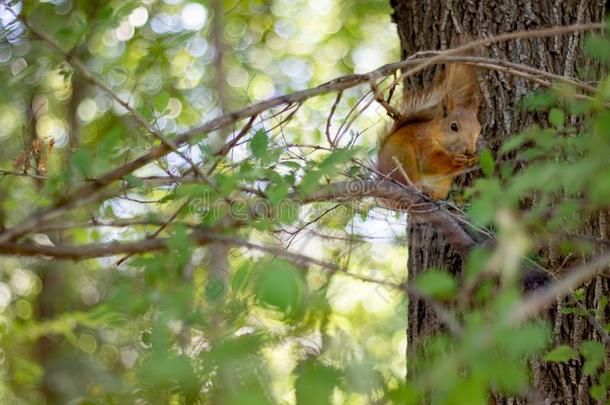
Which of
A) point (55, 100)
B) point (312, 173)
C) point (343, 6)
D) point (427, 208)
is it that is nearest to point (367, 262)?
point (427, 208)

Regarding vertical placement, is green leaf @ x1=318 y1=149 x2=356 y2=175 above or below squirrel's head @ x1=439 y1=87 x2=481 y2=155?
below

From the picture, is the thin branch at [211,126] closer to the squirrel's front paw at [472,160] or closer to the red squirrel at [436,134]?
the red squirrel at [436,134]

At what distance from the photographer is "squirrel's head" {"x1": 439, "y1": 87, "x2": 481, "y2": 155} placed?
256 cm

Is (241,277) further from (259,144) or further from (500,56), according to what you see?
(500,56)

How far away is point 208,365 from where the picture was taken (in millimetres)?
923

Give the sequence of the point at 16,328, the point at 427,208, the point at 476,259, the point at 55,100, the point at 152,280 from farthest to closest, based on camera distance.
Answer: the point at 55,100, the point at 16,328, the point at 427,208, the point at 152,280, the point at 476,259

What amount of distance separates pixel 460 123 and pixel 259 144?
1.53 meters

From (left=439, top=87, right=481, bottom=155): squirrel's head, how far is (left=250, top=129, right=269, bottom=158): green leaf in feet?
4.12

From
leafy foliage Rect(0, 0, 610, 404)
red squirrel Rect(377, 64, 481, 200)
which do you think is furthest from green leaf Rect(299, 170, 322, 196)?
red squirrel Rect(377, 64, 481, 200)

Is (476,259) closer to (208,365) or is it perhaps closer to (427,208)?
(208,365)

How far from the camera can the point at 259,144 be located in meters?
1.35

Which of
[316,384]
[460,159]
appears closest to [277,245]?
[316,384]

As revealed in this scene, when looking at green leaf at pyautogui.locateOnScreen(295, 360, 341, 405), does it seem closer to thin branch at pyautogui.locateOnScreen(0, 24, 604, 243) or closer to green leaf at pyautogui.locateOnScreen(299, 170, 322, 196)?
green leaf at pyautogui.locateOnScreen(299, 170, 322, 196)

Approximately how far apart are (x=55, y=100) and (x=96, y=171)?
17.5 feet
